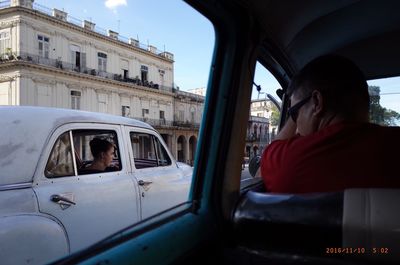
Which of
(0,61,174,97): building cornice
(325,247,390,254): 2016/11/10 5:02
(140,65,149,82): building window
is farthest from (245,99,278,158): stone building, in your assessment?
(140,65,149,82): building window

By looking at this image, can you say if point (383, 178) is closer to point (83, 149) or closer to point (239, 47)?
point (239, 47)

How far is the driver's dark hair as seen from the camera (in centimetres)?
144

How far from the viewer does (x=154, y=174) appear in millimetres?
4836

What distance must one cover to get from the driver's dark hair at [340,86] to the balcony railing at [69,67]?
43.7ft

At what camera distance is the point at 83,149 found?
174 inches

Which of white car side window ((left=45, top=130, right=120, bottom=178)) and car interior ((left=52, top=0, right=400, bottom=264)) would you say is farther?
white car side window ((left=45, top=130, right=120, bottom=178))

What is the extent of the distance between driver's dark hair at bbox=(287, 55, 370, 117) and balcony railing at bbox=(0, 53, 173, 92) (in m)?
13.3

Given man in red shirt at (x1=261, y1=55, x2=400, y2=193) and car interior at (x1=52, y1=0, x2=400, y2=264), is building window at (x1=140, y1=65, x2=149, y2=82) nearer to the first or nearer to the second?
car interior at (x1=52, y1=0, x2=400, y2=264)

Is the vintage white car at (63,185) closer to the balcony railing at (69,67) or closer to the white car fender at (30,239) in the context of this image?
the white car fender at (30,239)

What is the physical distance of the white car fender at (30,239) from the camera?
2660mm

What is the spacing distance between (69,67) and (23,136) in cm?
2045

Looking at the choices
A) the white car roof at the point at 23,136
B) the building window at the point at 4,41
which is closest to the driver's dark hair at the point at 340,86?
the white car roof at the point at 23,136

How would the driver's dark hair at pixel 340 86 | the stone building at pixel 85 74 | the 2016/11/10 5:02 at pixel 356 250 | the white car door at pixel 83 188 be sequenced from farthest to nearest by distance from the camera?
the stone building at pixel 85 74, the white car door at pixel 83 188, the driver's dark hair at pixel 340 86, the 2016/11/10 5:02 at pixel 356 250

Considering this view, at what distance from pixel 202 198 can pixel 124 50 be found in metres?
21.2
